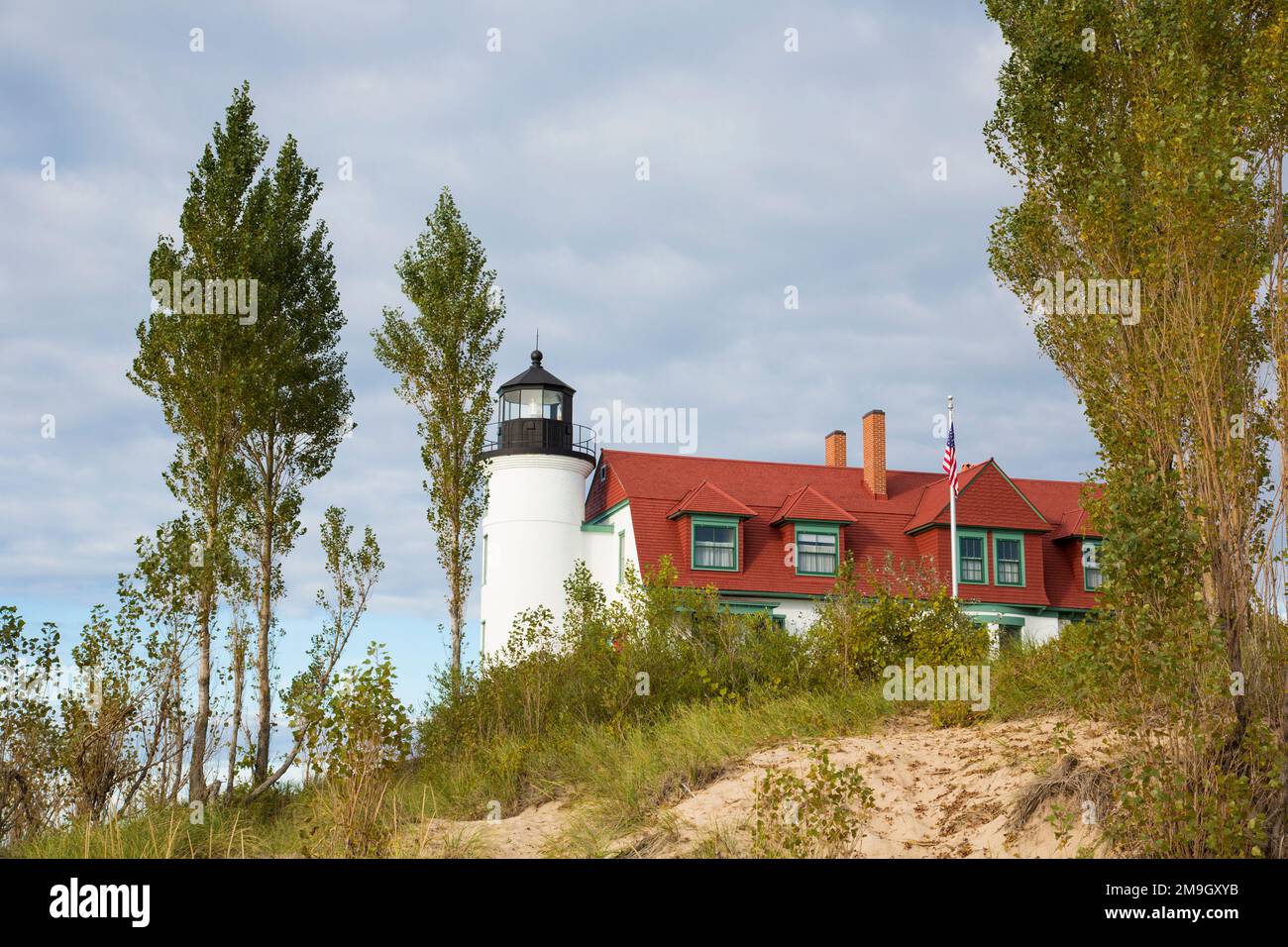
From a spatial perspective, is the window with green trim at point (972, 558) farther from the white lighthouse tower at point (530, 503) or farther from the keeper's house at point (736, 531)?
the white lighthouse tower at point (530, 503)

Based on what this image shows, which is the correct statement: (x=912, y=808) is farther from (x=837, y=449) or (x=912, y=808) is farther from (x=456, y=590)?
(x=837, y=449)

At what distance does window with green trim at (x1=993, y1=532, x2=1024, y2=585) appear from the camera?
3164 centimetres

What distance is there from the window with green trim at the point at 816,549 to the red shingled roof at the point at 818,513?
320 mm

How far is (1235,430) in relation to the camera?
34.8 ft

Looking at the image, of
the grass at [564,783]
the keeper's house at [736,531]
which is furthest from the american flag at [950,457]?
the grass at [564,783]

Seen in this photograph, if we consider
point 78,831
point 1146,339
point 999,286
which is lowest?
point 78,831

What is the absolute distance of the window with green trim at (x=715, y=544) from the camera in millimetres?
30328
